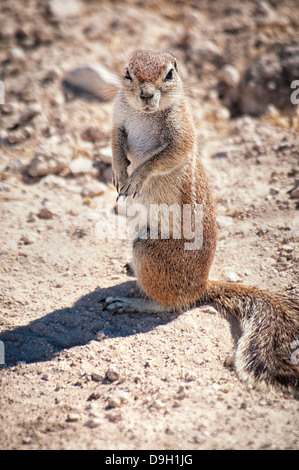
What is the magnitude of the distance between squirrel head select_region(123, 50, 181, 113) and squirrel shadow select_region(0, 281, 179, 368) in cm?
169

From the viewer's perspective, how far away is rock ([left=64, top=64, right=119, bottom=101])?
6129 millimetres

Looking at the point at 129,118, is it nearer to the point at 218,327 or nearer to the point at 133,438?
the point at 218,327

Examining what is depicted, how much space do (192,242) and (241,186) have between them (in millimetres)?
1913

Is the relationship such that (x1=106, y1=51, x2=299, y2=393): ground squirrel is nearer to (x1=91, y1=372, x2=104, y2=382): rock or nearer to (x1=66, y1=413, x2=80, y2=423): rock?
(x1=91, y1=372, x2=104, y2=382): rock

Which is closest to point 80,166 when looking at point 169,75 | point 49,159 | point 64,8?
point 49,159

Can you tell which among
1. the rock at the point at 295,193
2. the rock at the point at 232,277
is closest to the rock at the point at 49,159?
the rock at the point at 232,277

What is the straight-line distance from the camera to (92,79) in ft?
20.3

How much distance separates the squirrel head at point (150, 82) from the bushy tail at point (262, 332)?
1589 mm

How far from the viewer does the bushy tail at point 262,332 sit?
2.89 meters

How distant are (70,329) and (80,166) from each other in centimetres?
240

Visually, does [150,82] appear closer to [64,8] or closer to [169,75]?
[169,75]

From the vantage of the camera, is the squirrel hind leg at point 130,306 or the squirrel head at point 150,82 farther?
the squirrel hind leg at point 130,306

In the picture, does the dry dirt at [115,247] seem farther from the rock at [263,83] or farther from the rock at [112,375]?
the rock at [263,83]

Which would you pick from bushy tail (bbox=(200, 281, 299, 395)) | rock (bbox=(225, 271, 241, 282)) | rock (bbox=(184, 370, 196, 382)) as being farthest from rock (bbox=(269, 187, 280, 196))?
rock (bbox=(184, 370, 196, 382))
